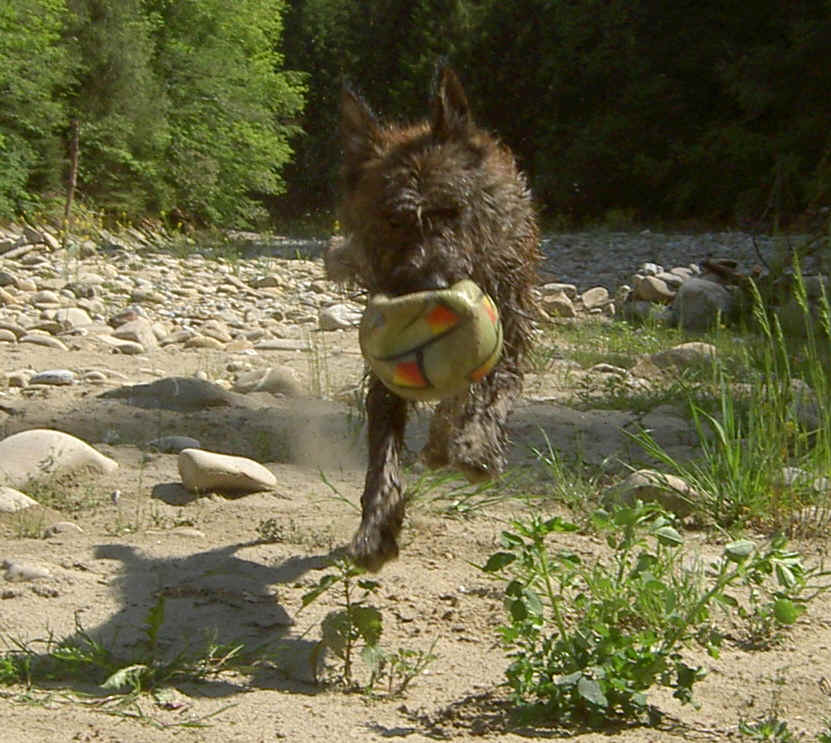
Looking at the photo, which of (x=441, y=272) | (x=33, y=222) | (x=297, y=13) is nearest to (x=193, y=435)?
(x=441, y=272)

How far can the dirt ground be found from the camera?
3008 mm

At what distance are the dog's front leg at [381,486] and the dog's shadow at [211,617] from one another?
0.33 meters

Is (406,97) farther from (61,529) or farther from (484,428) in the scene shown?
(61,529)

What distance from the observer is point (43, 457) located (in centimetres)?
518

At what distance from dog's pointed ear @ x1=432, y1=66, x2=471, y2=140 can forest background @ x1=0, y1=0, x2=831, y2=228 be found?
11916 millimetres

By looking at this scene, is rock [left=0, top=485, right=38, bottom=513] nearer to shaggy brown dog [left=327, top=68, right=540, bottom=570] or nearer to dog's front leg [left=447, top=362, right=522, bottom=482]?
shaggy brown dog [left=327, top=68, right=540, bottom=570]

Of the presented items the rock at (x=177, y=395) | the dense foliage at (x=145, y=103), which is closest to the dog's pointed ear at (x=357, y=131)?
the rock at (x=177, y=395)

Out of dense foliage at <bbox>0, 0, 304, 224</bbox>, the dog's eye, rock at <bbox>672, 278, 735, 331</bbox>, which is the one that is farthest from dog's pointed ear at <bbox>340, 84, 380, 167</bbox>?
dense foliage at <bbox>0, 0, 304, 224</bbox>

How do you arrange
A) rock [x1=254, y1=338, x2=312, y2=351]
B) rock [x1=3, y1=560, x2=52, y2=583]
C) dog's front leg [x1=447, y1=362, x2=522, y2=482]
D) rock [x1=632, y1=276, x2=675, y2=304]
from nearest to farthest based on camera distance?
1. rock [x1=3, y1=560, x2=52, y2=583]
2. dog's front leg [x1=447, y1=362, x2=522, y2=482]
3. rock [x1=254, y1=338, x2=312, y2=351]
4. rock [x1=632, y1=276, x2=675, y2=304]

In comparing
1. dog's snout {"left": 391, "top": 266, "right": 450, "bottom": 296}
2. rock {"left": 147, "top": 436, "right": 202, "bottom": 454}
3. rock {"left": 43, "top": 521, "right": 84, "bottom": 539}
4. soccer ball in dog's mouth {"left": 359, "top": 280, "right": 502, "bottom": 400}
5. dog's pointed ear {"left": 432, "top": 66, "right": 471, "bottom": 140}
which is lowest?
rock {"left": 43, "top": 521, "right": 84, "bottom": 539}

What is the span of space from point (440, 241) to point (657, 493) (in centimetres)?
151

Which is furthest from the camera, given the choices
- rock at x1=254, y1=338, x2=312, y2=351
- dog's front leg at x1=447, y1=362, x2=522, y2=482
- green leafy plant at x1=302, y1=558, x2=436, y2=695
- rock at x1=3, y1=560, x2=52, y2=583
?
rock at x1=254, y1=338, x2=312, y2=351

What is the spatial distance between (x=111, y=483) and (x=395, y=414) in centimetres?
151

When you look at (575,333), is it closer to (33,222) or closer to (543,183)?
(33,222)
